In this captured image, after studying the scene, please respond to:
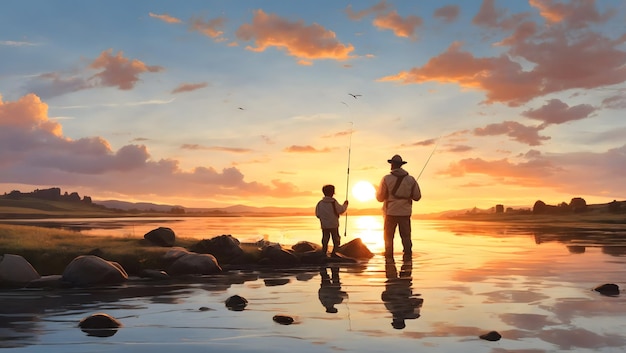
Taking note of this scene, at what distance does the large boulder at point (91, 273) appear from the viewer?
12453 millimetres

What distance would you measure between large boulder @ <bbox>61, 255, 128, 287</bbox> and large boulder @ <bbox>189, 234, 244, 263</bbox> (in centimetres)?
512

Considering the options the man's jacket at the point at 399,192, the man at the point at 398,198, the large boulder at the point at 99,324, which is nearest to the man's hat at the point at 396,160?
the man at the point at 398,198

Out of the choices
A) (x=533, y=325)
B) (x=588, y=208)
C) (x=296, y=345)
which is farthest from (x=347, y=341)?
(x=588, y=208)

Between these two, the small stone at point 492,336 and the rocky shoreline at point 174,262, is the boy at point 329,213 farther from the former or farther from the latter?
the small stone at point 492,336

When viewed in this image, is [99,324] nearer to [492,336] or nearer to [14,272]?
[492,336]

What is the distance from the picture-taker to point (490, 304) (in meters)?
9.35

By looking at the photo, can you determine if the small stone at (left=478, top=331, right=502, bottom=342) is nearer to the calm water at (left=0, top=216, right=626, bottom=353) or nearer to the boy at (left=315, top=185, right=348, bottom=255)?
the calm water at (left=0, top=216, right=626, bottom=353)

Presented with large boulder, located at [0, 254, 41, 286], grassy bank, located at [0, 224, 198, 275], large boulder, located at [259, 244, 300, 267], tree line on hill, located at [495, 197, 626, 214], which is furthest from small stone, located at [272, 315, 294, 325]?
tree line on hill, located at [495, 197, 626, 214]

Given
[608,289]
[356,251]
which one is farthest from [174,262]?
[608,289]

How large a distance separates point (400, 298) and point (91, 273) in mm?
6860

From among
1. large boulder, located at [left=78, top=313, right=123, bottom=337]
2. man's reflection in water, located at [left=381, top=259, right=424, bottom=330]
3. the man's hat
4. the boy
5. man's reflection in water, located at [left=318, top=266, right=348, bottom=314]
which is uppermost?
the man's hat

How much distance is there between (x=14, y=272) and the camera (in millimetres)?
12867

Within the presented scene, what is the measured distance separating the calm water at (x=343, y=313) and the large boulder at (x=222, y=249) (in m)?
3.63

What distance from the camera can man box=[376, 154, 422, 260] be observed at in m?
19.3
